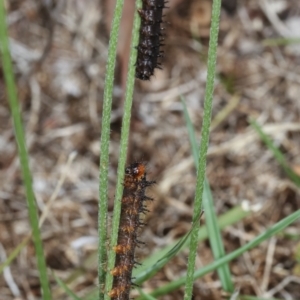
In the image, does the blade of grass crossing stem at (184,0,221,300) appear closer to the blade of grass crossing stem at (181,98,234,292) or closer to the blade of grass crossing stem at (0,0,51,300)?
the blade of grass crossing stem at (0,0,51,300)

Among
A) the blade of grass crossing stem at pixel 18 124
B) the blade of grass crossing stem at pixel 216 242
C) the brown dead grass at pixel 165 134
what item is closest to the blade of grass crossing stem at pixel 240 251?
the blade of grass crossing stem at pixel 216 242

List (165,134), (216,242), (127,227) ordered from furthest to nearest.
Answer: (165,134) → (216,242) → (127,227)

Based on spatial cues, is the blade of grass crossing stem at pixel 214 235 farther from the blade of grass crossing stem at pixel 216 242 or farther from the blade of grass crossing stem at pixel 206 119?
the blade of grass crossing stem at pixel 206 119

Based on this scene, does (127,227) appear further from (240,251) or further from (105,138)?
(240,251)

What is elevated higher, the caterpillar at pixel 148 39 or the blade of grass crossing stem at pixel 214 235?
the caterpillar at pixel 148 39

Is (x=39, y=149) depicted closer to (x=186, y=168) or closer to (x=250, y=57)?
(x=186, y=168)

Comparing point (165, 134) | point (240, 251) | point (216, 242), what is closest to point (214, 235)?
point (216, 242)
